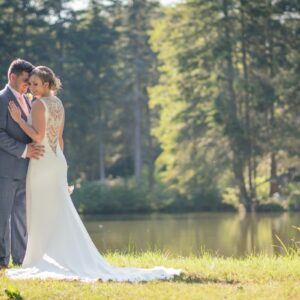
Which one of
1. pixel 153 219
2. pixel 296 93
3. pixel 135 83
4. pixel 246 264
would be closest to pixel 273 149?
pixel 296 93

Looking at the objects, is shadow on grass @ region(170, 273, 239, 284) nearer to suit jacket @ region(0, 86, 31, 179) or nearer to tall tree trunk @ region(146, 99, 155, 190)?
suit jacket @ region(0, 86, 31, 179)

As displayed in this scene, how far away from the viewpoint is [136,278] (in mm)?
6371

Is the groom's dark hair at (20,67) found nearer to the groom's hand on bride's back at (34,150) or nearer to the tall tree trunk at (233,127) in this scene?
the groom's hand on bride's back at (34,150)

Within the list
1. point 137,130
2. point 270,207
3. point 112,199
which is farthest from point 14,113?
point 137,130

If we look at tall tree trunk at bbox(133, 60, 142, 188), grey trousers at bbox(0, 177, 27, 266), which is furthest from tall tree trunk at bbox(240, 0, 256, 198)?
grey trousers at bbox(0, 177, 27, 266)

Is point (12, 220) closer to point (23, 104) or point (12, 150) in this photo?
point (12, 150)

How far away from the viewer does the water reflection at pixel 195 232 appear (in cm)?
1722

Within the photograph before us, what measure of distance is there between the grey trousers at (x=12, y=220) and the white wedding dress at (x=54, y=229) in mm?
155

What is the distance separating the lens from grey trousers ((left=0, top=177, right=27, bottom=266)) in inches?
278

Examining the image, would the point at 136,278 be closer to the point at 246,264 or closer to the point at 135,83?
the point at 246,264

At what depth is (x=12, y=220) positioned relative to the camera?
24.3 ft

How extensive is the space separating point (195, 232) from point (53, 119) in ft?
50.3

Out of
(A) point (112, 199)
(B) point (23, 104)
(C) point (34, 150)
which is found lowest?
(A) point (112, 199)

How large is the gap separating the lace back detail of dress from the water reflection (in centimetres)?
728
